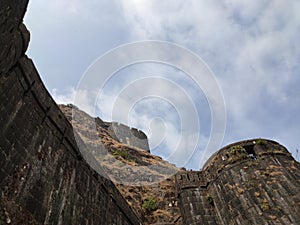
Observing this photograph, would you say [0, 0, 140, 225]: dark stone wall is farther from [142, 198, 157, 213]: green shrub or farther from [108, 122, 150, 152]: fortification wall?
[108, 122, 150, 152]: fortification wall

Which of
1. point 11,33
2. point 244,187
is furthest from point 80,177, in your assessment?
point 244,187

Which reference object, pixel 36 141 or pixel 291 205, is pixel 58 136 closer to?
pixel 36 141

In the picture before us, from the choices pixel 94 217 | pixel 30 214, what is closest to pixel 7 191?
pixel 30 214

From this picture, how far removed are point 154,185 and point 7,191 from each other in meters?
24.9

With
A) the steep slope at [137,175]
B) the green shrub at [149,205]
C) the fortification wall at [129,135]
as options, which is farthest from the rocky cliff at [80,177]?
the fortification wall at [129,135]

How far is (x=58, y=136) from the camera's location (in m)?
8.74

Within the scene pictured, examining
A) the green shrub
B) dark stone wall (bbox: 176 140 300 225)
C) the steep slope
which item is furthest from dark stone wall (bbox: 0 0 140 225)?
the green shrub

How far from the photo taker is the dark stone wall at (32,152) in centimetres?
566

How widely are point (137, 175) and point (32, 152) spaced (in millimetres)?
26317

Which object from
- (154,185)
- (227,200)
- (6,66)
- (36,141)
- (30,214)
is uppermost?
(154,185)

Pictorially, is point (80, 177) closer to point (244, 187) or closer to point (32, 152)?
point (32, 152)

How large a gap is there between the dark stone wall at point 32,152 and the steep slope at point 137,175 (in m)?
11.4

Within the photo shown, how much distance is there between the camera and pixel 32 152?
692 centimetres

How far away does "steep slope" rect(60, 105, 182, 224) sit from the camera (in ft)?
74.7
